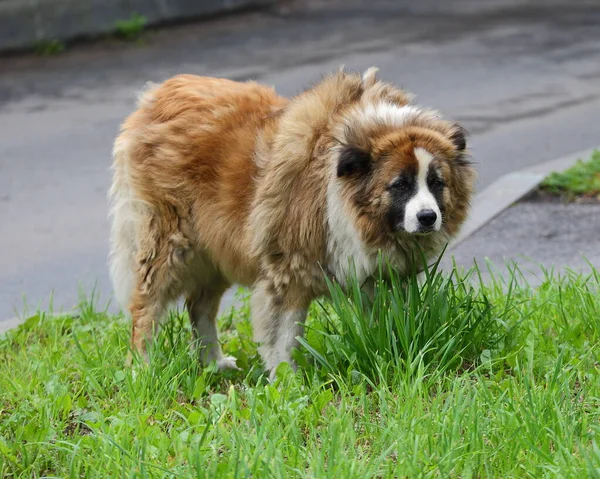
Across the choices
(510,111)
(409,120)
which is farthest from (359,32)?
(409,120)

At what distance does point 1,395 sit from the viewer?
452 centimetres

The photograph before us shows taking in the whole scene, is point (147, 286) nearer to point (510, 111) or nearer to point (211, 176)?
point (211, 176)

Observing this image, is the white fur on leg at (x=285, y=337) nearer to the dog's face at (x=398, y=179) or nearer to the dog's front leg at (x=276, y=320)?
the dog's front leg at (x=276, y=320)

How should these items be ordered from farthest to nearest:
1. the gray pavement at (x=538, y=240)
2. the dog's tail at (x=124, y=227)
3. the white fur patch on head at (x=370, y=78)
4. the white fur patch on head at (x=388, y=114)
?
the gray pavement at (x=538, y=240) → the dog's tail at (x=124, y=227) → the white fur patch on head at (x=370, y=78) → the white fur patch on head at (x=388, y=114)

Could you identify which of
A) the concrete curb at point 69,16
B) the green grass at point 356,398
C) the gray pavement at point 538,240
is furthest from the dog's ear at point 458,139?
the concrete curb at point 69,16

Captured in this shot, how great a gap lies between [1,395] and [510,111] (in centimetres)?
676

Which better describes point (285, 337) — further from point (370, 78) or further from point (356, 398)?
point (370, 78)

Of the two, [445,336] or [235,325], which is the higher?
[445,336]

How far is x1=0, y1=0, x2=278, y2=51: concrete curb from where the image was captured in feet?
39.4

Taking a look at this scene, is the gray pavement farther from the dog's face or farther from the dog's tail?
the dog's tail

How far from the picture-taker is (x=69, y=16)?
12.5 meters

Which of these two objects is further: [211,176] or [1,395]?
[211,176]

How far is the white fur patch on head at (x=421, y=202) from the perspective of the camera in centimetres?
421

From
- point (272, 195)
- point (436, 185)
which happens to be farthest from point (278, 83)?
point (436, 185)
